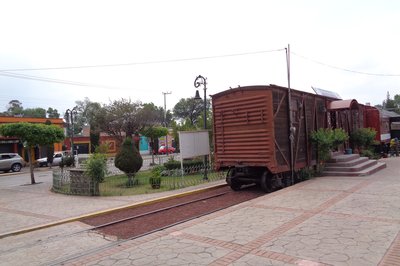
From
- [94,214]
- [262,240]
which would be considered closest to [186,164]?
[94,214]

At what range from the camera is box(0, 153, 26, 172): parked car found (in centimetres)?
2942

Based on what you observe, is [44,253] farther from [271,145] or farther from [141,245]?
[271,145]

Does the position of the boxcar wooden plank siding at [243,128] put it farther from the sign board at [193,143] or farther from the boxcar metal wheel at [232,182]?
the sign board at [193,143]

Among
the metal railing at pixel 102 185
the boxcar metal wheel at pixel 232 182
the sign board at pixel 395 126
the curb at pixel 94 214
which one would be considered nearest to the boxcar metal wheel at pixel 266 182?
the boxcar metal wheel at pixel 232 182

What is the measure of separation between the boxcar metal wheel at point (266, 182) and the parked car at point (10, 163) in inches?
1033

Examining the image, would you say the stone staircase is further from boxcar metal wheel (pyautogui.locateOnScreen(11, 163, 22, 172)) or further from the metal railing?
boxcar metal wheel (pyautogui.locateOnScreen(11, 163, 22, 172))

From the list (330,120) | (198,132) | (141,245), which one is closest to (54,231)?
(141,245)

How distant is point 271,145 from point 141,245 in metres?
5.97

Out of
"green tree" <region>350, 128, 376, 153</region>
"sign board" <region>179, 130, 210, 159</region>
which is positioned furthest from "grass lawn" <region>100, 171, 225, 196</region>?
"green tree" <region>350, 128, 376, 153</region>

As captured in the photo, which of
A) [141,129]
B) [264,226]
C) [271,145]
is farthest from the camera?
[141,129]

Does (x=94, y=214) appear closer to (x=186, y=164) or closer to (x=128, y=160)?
(x=128, y=160)

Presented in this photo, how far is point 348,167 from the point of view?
42.9 feet

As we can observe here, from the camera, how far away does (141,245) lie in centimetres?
566

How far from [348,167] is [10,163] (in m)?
27.7
